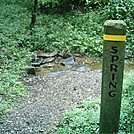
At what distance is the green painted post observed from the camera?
323cm

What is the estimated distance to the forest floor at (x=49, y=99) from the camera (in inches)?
211

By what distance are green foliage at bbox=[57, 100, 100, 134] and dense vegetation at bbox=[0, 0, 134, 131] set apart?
2861 mm

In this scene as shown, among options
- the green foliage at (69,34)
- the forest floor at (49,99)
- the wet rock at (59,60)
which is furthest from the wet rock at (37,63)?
the forest floor at (49,99)

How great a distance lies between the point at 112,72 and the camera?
11.0 feet

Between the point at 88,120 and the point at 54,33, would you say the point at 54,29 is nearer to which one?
the point at 54,33

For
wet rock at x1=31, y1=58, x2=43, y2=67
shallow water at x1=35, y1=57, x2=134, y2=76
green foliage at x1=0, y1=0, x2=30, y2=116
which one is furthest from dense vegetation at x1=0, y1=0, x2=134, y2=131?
shallow water at x1=35, y1=57, x2=134, y2=76

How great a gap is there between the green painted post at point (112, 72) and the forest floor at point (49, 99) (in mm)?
1755

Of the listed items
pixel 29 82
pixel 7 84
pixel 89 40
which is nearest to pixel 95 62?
pixel 89 40

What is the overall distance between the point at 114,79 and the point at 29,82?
5.73 metres

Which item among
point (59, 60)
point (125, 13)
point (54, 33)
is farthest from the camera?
point (125, 13)

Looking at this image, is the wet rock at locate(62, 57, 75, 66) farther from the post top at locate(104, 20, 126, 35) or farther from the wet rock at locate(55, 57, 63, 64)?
the post top at locate(104, 20, 126, 35)

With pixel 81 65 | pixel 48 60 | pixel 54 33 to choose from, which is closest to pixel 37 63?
pixel 48 60

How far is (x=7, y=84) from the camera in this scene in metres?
7.86

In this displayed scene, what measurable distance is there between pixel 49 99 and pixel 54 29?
6665 mm
